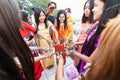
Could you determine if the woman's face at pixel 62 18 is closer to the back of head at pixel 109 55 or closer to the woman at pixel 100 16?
the woman at pixel 100 16

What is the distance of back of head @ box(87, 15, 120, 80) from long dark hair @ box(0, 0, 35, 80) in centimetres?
41

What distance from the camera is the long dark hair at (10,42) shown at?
127cm

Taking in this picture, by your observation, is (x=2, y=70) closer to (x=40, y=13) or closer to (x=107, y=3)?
(x=107, y=3)

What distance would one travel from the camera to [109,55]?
1238mm

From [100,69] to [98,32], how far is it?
1.25 m

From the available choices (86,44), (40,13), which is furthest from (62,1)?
(86,44)

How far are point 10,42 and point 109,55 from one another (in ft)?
1.62

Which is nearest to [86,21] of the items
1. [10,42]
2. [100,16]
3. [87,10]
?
[87,10]

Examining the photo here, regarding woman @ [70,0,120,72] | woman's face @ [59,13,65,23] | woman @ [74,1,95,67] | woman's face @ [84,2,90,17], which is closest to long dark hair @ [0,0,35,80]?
woman @ [70,0,120,72]

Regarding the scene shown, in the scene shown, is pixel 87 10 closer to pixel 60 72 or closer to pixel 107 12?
pixel 107 12

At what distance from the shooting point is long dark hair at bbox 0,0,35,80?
4.17 ft

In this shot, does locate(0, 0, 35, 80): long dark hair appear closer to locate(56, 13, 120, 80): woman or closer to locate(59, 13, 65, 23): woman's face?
locate(56, 13, 120, 80): woman

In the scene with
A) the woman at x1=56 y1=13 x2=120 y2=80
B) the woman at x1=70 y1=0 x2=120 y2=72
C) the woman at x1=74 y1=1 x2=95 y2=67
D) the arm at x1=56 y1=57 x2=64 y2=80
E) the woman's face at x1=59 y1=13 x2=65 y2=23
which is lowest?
the woman's face at x1=59 y1=13 x2=65 y2=23

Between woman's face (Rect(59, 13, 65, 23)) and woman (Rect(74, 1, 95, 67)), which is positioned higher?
woman (Rect(74, 1, 95, 67))
